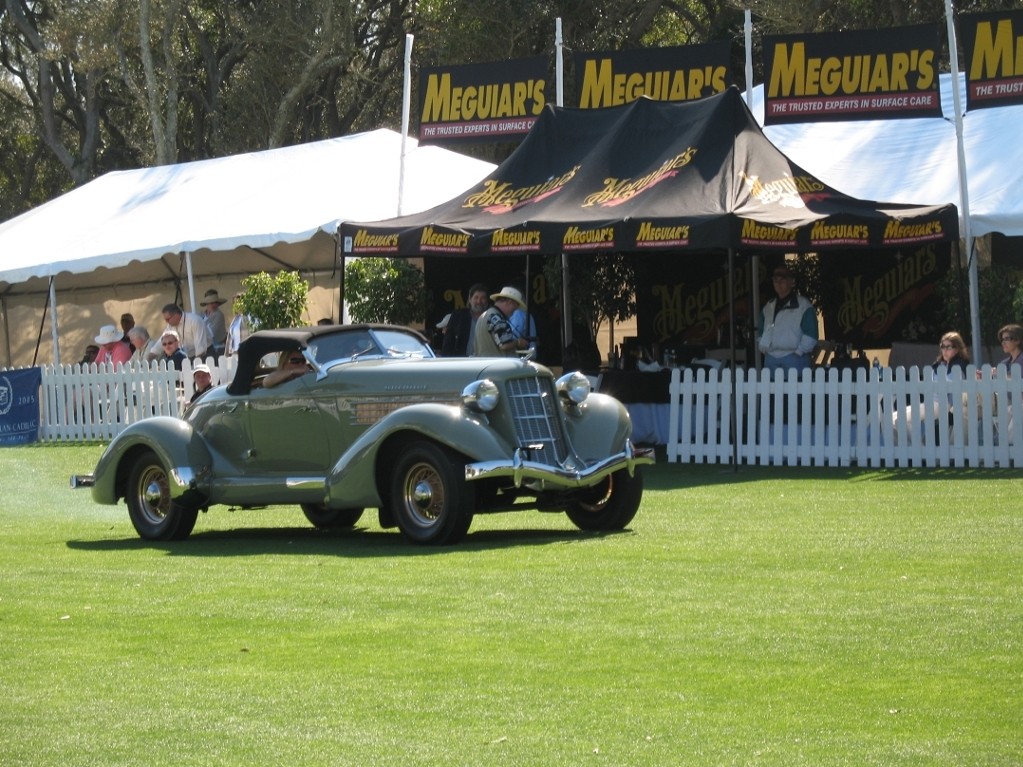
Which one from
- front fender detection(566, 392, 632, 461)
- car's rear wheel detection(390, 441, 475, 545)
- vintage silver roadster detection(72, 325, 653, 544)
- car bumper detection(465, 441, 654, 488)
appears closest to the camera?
car bumper detection(465, 441, 654, 488)

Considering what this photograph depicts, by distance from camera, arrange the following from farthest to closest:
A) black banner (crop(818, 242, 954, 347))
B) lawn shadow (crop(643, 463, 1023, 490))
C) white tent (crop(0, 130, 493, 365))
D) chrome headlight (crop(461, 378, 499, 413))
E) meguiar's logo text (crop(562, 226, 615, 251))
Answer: white tent (crop(0, 130, 493, 365)), black banner (crop(818, 242, 954, 347)), meguiar's logo text (crop(562, 226, 615, 251)), lawn shadow (crop(643, 463, 1023, 490)), chrome headlight (crop(461, 378, 499, 413))

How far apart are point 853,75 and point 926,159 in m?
2.49

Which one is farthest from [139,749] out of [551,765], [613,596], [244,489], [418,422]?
[244,489]

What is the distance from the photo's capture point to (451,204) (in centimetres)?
2000

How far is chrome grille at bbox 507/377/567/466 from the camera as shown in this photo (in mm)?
11727

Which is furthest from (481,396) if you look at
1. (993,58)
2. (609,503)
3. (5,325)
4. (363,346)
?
(5,325)

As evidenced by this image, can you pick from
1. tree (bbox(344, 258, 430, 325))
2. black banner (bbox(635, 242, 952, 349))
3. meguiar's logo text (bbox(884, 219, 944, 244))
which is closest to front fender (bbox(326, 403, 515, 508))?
meguiar's logo text (bbox(884, 219, 944, 244))

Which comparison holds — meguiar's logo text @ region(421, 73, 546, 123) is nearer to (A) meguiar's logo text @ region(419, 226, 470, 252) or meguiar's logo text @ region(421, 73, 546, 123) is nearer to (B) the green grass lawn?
(A) meguiar's logo text @ region(419, 226, 470, 252)

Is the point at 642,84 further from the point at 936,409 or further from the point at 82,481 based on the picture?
the point at 82,481

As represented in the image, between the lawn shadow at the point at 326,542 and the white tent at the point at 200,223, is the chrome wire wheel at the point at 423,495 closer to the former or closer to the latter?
the lawn shadow at the point at 326,542

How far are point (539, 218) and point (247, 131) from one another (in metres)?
33.0

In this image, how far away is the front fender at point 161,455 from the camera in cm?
1265

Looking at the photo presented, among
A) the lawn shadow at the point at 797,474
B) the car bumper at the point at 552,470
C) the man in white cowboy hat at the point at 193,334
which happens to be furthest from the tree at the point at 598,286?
the car bumper at the point at 552,470

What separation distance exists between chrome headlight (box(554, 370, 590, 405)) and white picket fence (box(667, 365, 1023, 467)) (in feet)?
18.3
